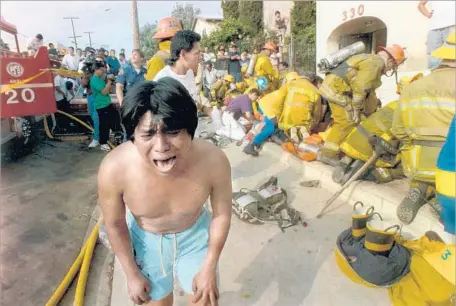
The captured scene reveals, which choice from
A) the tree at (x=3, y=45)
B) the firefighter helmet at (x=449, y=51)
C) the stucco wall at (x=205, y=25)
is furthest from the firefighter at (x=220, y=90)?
the stucco wall at (x=205, y=25)

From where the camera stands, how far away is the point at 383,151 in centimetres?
360

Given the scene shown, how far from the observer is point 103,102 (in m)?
6.71

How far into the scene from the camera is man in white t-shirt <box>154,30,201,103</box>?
120 inches

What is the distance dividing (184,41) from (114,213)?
6.10 feet

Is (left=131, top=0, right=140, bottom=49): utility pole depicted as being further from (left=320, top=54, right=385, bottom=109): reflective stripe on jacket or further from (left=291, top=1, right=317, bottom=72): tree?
(left=320, top=54, right=385, bottom=109): reflective stripe on jacket

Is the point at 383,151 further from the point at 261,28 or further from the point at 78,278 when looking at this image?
the point at 261,28

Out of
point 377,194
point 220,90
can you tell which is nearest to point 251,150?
point 377,194

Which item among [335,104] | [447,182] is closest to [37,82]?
[335,104]

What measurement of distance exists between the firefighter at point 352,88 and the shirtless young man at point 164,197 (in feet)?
10.1

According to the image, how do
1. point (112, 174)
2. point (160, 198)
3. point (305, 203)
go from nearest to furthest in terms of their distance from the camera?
point (112, 174)
point (160, 198)
point (305, 203)

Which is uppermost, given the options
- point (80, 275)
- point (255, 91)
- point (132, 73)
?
point (132, 73)

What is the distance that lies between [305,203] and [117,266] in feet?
6.81

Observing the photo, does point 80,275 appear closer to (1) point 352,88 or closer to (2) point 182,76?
(2) point 182,76

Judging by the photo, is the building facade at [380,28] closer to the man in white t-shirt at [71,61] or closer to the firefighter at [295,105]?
the firefighter at [295,105]
